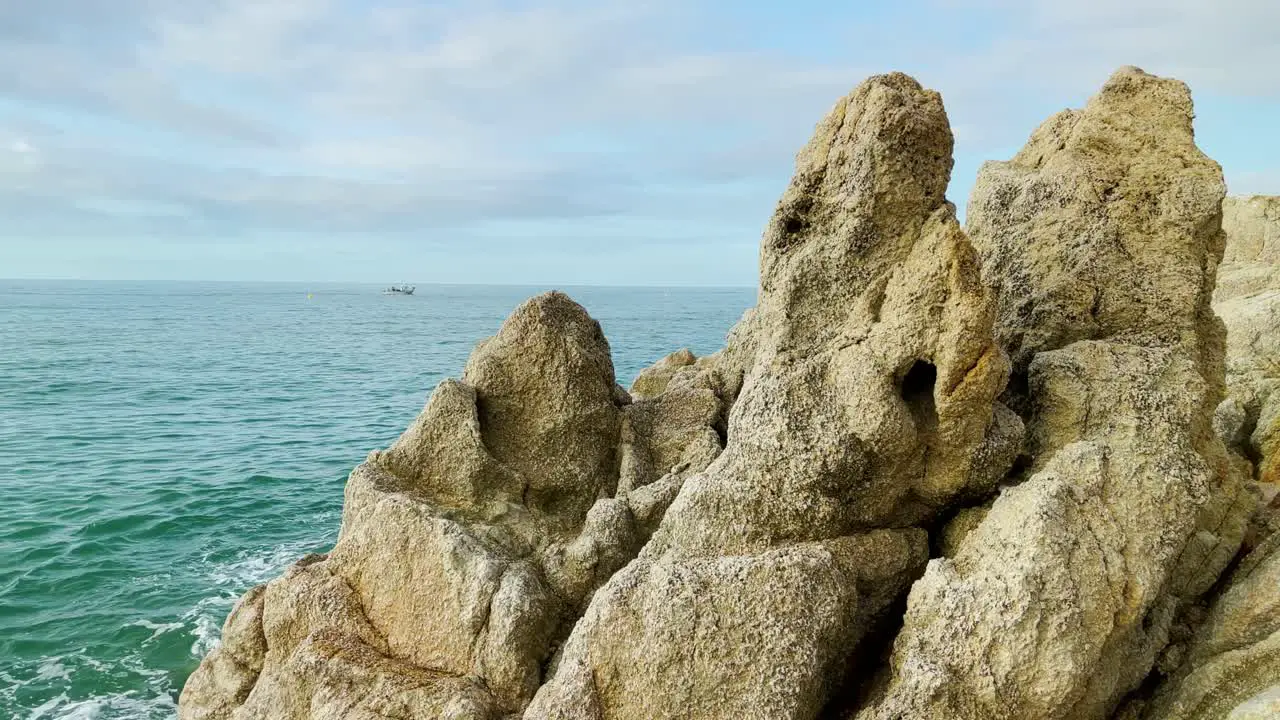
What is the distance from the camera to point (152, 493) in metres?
23.6

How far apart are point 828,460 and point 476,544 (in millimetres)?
3833

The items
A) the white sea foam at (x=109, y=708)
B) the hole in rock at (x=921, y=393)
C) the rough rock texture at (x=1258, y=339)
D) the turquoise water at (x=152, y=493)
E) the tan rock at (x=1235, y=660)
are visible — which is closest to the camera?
the tan rock at (x=1235, y=660)

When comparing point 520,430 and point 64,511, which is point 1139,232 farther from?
point 64,511

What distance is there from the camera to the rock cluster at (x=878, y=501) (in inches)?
270

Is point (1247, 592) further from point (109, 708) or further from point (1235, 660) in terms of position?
point (109, 708)

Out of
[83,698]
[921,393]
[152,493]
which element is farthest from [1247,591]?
[152,493]

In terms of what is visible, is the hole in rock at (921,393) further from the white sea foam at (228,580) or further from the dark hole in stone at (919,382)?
the white sea foam at (228,580)

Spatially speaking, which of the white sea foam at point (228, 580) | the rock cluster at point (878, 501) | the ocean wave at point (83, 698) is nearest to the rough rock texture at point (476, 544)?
the rock cluster at point (878, 501)

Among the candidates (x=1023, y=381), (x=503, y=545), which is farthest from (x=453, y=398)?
(x=1023, y=381)

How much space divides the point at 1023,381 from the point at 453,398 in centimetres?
662

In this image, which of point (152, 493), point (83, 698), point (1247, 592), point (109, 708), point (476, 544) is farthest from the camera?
point (152, 493)

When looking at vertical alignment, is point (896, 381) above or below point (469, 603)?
above

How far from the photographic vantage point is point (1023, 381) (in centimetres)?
945

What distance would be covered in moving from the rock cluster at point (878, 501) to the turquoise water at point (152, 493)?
5.31 meters
